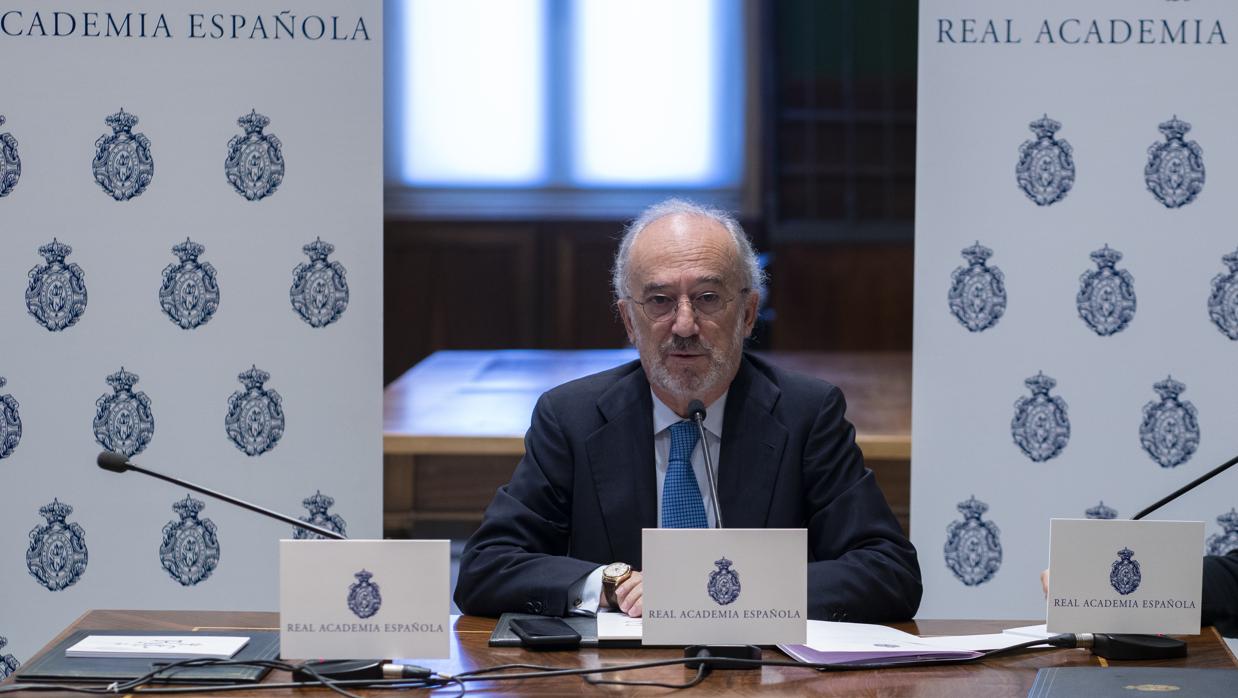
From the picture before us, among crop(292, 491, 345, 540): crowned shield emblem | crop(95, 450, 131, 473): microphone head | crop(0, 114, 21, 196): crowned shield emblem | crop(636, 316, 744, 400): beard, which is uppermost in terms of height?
crop(0, 114, 21, 196): crowned shield emblem

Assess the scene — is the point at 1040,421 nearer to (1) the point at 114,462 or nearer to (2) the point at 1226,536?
(2) the point at 1226,536

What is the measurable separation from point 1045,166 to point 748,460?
3.34 ft

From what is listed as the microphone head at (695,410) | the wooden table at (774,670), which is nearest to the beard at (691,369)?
the microphone head at (695,410)

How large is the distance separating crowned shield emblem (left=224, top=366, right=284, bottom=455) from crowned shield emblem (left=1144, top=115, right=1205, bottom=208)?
6.15 feet

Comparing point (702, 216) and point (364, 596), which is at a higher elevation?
point (702, 216)

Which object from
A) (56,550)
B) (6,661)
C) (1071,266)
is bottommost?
→ (6,661)

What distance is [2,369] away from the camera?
286 centimetres

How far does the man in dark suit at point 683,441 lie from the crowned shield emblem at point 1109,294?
77 cm

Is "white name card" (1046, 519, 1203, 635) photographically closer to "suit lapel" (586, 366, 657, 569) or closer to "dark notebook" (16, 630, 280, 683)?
"suit lapel" (586, 366, 657, 569)

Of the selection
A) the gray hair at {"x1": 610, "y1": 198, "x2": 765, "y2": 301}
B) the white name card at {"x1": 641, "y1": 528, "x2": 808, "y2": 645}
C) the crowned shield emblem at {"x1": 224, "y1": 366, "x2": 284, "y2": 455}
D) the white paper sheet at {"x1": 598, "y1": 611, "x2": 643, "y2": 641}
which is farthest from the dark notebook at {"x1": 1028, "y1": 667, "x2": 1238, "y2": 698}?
the crowned shield emblem at {"x1": 224, "y1": 366, "x2": 284, "y2": 455}

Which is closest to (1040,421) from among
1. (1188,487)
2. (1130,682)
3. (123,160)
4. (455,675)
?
(1188,487)

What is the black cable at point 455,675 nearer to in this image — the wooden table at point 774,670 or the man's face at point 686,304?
the wooden table at point 774,670

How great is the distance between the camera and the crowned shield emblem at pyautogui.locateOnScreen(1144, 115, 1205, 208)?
277cm

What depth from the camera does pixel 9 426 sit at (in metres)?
2.86
